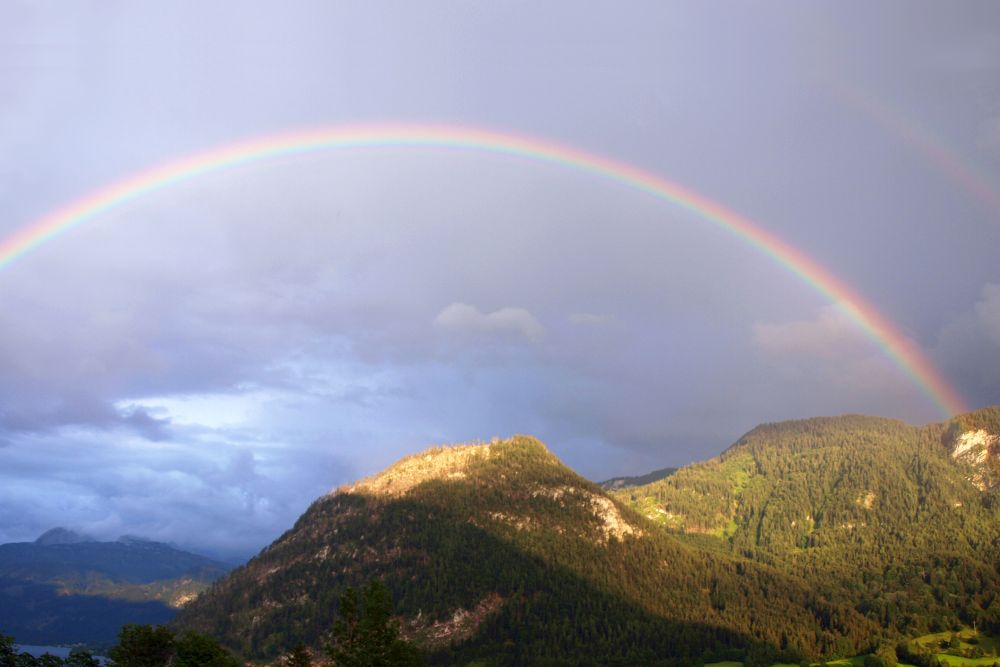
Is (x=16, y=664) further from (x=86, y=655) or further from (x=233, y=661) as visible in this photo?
(x=233, y=661)

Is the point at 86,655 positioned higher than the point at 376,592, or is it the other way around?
the point at 376,592

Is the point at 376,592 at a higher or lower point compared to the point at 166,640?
higher

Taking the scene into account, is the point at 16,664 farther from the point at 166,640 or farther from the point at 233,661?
the point at 233,661

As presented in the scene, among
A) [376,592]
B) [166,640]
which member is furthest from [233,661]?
[376,592]

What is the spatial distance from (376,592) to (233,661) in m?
32.5

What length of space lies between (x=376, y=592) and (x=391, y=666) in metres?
11.8

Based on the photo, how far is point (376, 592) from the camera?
116875 mm

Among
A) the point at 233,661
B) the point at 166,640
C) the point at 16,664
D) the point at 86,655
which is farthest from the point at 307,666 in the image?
the point at 16,664

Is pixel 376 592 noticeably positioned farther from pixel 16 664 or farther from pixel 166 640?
pixel 16 664

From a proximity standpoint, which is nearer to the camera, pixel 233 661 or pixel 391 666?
pixel 391 666

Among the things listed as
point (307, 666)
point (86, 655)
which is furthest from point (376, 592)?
point (86, 655)

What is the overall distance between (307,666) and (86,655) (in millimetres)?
37303

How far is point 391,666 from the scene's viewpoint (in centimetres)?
11088

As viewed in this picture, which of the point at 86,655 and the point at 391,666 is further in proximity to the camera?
the point at 86,655
